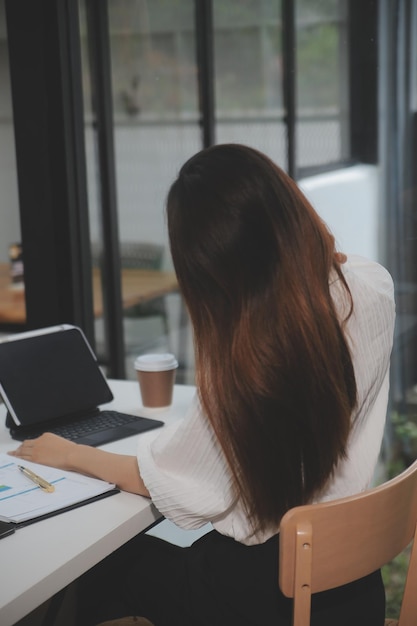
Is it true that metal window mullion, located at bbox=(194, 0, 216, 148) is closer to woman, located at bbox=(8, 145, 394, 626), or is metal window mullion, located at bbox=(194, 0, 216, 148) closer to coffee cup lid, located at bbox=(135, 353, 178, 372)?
coffee cup lid, located at bbox=(135, 353, 178, 372)

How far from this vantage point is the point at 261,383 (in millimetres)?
1124

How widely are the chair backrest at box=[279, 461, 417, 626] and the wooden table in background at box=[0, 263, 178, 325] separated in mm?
1443

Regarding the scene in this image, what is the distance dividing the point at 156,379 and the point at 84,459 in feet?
1.26

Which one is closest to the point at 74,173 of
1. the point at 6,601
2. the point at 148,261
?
the point at 148,261

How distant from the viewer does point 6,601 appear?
102 centimetres

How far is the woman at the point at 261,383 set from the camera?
113 cm

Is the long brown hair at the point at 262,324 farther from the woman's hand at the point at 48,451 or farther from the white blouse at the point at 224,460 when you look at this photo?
the woman's hand at the point at 48,451

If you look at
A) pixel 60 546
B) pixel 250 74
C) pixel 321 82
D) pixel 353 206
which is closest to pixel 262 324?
pixel 60 546

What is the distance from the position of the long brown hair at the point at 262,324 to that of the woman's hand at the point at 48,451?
362 mm

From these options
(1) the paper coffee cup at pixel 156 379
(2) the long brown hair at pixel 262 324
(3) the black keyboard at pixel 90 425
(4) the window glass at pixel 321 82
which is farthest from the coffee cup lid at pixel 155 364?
(4) the window glass at pixel 321 82

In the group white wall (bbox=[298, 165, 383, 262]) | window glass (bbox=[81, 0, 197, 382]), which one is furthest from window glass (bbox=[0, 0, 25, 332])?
white wall (bbox=[298, 165, 383, 262])

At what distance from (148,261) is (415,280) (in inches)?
34.1

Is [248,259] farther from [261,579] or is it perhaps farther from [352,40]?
[352,40]

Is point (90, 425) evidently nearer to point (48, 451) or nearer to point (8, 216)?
point (48, 451)
